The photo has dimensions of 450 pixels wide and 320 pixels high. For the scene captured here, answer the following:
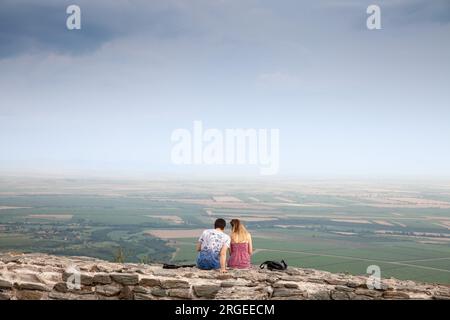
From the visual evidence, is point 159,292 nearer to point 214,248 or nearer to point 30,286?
point 214,248

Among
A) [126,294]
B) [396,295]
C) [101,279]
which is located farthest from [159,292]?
[396,295]

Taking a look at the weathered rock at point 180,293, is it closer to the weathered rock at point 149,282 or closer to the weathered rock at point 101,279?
the weathered rock at point 149,282

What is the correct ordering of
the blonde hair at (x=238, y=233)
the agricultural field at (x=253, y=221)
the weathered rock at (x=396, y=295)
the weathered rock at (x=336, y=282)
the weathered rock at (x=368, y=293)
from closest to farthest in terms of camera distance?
the weathered rock at (x=396, y=295) < the weathered rock at (x=368, y=293) < the weathered rock at (x=336, y=282) < the blonde hair at (x=238, y=233) < the agricultural field at (x=253, y=221)

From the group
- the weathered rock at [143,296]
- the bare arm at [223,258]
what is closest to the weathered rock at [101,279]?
the weathered rock at [143,296]

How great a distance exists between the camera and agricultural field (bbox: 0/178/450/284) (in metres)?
26.0

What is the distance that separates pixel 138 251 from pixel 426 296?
21.4 meters

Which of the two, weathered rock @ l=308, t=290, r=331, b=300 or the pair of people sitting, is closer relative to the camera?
weathered rock @ l=308, t=290, r=331, b=300

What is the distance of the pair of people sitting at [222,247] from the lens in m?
7.27

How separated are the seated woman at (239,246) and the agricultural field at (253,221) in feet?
34.7

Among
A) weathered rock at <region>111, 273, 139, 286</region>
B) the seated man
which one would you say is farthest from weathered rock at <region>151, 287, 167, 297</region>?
the seated man

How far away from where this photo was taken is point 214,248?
7332mm

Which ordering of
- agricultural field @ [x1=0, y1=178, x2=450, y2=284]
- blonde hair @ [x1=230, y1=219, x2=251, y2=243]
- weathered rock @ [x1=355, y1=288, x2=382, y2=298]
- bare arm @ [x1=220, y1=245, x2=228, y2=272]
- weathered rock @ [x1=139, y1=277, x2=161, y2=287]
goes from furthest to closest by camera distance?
agricultural field @ [x1=0, y1=178, x2=450, y2=284]
blonde hair @ [x1=230, y1=219, x2=251, y2=243]
bare arm @ [x1=220, y1=245, x2=228, y2=272]
weathered rock @ [x1=139, y1=277, x2=161, y2=287]
weathered rock @ [x1=355, y1=288, x2=382, y2=298]

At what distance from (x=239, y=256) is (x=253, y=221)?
30.4 meters

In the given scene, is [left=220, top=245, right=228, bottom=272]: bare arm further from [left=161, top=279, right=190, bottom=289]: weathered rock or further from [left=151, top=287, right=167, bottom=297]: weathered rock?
[left=151, top=287, right=167, bottom=297]: weathered rock
